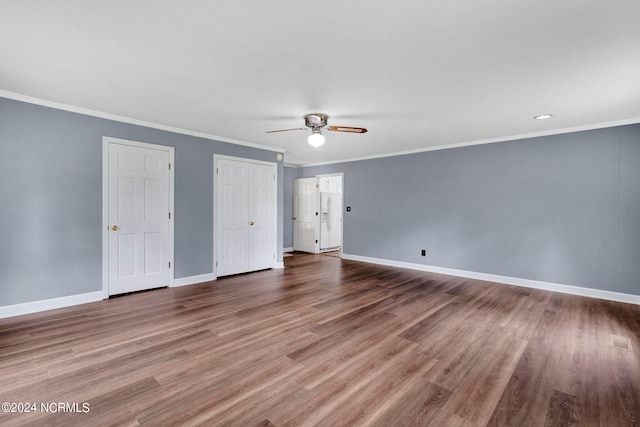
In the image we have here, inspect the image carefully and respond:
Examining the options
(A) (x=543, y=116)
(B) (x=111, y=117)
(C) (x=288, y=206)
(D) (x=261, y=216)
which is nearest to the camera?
(A) (x=543, y=116)

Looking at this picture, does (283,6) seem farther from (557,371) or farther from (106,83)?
(557,371)

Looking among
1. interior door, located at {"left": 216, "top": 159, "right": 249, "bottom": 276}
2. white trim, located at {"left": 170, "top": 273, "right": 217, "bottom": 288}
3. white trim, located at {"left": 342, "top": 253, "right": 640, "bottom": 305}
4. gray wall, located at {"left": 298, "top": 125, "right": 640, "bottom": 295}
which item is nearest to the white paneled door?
white trim, located at {"left": 170, "top": 273, "right": 217, "bottom": 288}

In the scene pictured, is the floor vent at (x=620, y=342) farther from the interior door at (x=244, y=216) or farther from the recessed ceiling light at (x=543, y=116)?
the interior door at (x=244, y=216)

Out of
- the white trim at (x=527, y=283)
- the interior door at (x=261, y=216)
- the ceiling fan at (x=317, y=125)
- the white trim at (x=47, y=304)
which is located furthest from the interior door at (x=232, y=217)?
the white trim at (x=527, y=283)

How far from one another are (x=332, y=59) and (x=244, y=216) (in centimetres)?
370

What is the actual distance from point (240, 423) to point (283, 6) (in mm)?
2529

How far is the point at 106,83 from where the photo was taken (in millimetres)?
2969

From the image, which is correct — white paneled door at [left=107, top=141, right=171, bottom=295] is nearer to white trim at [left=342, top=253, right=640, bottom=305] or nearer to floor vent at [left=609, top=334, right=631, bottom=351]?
white trim at [left=342, top=253, right=640, bottom=305]

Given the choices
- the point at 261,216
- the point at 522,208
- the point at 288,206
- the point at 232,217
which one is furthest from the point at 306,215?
the point at 522,208

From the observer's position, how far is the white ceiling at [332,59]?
6.12 ft

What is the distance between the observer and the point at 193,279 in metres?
4.86

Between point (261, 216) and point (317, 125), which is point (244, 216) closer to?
point (261, 216)

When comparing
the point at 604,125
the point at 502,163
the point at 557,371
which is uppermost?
the point at 604,125

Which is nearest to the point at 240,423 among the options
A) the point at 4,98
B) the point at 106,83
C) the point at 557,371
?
the point at 557,371
